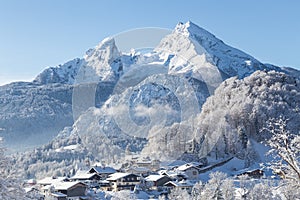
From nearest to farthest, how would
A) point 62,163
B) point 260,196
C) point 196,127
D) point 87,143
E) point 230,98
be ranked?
point 260,196, point 196,127, point 230,98, point 62,163, point 87,143

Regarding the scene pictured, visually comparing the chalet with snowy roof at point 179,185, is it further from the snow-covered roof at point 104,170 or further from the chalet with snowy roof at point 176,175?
the snow-covered roof at point 104,170

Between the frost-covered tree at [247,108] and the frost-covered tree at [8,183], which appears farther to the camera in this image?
the frost-covered tree at [247,108]

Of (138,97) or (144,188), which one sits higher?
(138,97)

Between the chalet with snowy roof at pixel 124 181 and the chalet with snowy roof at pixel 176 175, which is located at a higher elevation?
the chalet with snowy roof at pixel 176 175

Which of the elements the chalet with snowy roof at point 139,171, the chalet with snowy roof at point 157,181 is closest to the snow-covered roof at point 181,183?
the chalet with snowy roof at point 157,181

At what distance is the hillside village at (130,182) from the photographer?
47688mm

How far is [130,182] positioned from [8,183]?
4651 centimetres

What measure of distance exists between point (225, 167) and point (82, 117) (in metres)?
123

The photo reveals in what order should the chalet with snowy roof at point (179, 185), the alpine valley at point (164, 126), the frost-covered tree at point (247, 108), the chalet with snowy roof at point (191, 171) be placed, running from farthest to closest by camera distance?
1. the frost-covered tree at point (247, 108)
2. the alpine valley at point (164, 126)
3. the chalet with snowy roof at point (191, 171)
4. the chalet with snowy roof at point (179, 185)

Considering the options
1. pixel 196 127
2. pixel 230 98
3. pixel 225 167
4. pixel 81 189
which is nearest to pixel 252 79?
pixel 230 98

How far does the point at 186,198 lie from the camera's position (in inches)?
1442

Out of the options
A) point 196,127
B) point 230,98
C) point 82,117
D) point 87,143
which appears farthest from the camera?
Result: point 82,117

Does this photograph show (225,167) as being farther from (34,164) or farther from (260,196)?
(34,164)

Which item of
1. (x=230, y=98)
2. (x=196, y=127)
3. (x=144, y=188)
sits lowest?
(x=144, y=188)
